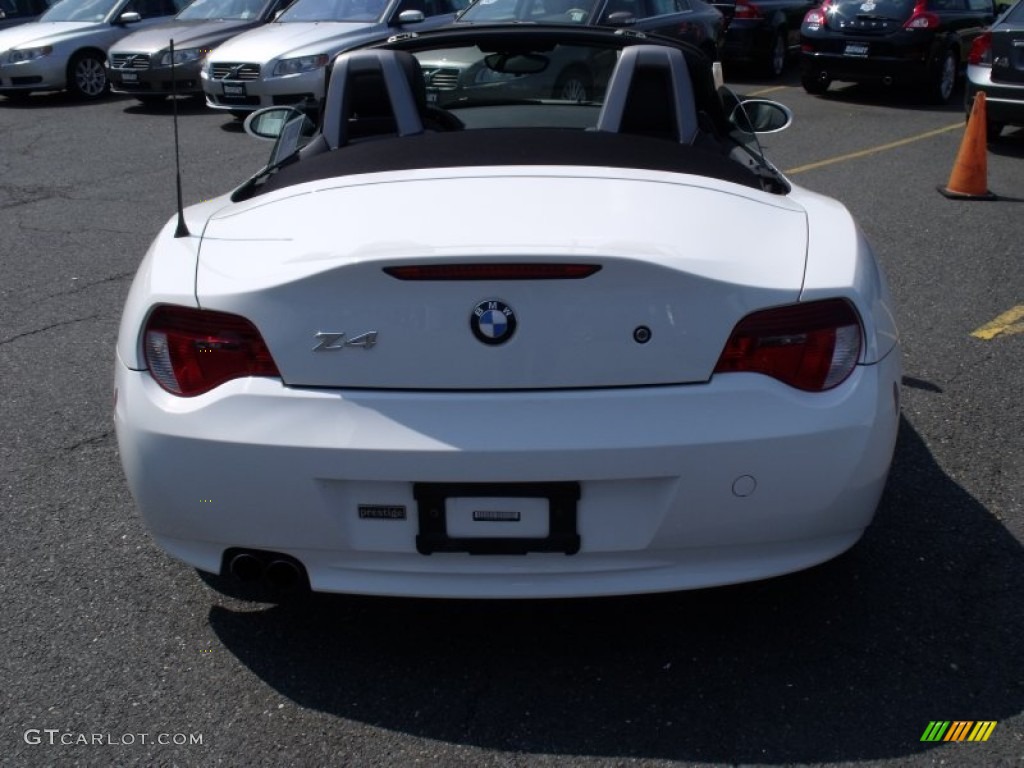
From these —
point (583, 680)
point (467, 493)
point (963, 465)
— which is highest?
point (467, 493)

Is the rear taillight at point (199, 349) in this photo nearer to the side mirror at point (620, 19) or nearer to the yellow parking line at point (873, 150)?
the yellow parking line at point (873, 150)

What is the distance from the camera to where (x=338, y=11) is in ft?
47.1

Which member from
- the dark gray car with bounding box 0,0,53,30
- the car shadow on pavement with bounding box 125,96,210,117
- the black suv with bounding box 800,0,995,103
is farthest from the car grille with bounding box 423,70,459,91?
the dark gray car with bounding box 0,0,53,30

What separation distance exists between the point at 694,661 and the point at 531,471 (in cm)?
79

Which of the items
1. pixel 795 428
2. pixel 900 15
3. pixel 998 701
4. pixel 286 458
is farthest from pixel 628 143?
pixel 900 15

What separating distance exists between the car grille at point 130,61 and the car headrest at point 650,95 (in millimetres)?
12407

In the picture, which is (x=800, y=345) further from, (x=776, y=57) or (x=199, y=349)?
(x=776, y=57)

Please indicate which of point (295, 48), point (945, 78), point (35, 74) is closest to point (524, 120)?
point (295, 48)

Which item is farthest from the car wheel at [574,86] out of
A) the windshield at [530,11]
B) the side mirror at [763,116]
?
the windshield at [530,11]

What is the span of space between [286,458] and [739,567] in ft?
3.64

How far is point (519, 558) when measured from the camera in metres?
2.94

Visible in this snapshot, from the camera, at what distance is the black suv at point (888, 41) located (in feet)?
47.2

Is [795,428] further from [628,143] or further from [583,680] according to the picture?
[628,143]

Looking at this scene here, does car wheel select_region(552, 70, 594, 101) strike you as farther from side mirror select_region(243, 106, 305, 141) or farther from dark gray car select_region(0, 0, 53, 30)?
dark gray car select_region(0, 0, 53, 30)
